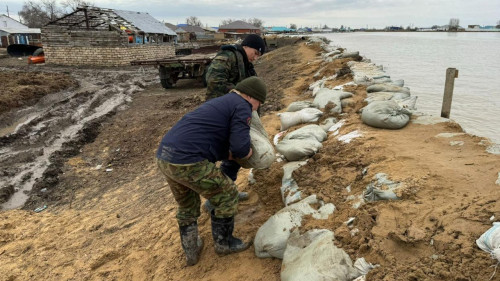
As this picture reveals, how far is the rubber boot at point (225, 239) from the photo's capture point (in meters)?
2.37

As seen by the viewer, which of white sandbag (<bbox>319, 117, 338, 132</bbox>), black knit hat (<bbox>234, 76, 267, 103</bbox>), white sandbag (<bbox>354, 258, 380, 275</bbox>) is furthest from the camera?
white sandbag (<bbox>319, 117, 338, 132</bbox>)

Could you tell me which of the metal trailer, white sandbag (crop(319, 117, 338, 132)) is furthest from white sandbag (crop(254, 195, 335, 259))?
the metal trailer

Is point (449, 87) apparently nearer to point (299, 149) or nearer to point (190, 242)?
point (299, 149)

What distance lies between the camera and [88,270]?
2.66 meters

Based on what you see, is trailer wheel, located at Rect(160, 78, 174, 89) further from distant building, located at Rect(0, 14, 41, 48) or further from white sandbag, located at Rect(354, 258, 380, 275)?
distant building, located at Rect(0, 14, 41, 48)

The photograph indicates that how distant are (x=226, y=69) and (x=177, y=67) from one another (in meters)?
7.20

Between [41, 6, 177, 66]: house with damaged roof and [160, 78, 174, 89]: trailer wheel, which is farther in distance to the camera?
[41, 6, 177, 66]: house with damaged roof

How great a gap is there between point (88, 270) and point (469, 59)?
1712 centimetres

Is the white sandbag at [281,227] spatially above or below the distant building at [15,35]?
below

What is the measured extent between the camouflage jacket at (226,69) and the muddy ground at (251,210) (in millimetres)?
975

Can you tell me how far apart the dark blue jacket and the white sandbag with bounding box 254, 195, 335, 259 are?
21.2 inches

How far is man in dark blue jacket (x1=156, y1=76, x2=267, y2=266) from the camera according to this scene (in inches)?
81.8

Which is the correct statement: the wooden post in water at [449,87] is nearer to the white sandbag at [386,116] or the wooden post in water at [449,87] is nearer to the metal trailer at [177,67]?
the white sandbag at [386,116]

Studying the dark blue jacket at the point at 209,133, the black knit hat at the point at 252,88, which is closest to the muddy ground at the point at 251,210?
the dark blue jacket at the point at 209,133
